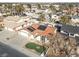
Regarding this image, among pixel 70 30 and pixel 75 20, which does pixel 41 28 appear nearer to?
pixel 70 30

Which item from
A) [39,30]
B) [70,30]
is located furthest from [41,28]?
[70,30]

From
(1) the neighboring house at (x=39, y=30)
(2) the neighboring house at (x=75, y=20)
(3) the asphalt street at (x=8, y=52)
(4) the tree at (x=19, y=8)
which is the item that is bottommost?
(3) the asphalt street at (x=8, y=52)

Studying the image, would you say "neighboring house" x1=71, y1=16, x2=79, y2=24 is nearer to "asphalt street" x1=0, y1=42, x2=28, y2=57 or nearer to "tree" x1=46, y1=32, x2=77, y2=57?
"tree" x1=46, y1=32, x2=77, y2=57

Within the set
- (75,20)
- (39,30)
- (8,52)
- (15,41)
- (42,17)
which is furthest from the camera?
(42,17)

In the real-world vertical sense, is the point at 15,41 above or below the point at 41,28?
below

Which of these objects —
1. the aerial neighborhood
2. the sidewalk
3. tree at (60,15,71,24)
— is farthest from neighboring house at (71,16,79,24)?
the sidewalk

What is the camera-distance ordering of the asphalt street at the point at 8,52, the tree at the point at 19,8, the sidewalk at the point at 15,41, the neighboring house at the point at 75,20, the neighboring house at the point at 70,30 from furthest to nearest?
the tree at the point at 19,8 → the neighboring house at the point at 75,20 → the neighboring house at the point at 70,30 → the sidewalk at the point at 15,41 → the asphalt street at the point at 8,52

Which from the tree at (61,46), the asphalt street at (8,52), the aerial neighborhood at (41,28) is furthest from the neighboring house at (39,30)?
the asphalt street at (8,52)

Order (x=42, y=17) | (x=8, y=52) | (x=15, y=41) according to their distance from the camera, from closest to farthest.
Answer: (x=8, y=52) → (x=15, y=41) → (x=42, y=17)

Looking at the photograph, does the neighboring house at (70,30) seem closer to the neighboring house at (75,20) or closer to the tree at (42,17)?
the neighboring house at (75,20)

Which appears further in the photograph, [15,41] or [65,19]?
[65,19]
